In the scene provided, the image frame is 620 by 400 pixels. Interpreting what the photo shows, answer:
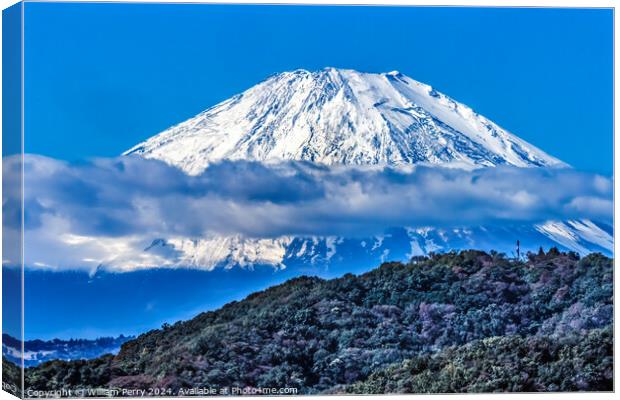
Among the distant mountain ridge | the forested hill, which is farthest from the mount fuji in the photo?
the distant mountain ridge

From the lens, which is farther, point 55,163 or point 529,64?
point 529,64

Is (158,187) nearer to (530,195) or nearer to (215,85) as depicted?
(215,85)

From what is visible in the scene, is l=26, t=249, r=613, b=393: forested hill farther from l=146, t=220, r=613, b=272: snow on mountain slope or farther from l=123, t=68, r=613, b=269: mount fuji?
l=123, t=68, r=613, b=269: mount fuji

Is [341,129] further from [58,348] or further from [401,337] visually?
[58,348]

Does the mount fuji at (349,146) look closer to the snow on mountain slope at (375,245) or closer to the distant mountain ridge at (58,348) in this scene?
the snow on mountain slope at (375,245)

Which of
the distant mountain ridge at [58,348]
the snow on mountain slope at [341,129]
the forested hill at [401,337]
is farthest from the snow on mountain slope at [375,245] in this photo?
the distant mountain ridge at [58,348]

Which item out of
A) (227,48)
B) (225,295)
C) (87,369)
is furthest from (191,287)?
(227,48)

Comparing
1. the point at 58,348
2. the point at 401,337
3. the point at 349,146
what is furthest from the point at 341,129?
the point at 58,348
